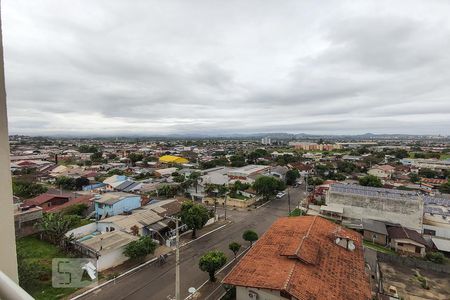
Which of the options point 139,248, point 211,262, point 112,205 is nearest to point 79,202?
point 112,205

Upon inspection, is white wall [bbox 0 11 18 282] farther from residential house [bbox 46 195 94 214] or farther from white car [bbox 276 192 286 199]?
white car [bbox 276 192 286 199]

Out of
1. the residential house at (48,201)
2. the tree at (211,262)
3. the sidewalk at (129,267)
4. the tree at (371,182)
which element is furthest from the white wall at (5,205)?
the tree at (371,182)

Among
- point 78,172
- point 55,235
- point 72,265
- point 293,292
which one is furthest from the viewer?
point 78,172

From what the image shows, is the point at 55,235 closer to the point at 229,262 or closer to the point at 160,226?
the point at 160,226

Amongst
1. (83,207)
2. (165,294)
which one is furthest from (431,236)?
(83,207)

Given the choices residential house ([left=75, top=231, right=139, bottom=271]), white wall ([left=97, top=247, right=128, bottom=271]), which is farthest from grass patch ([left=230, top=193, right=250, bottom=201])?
white wall ([left=97, top=247, right=128, bottom=271])

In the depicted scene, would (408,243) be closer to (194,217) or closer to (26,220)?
(194,217)

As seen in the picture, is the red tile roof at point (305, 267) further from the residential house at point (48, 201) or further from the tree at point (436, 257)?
the residential house at point (48, 201)
